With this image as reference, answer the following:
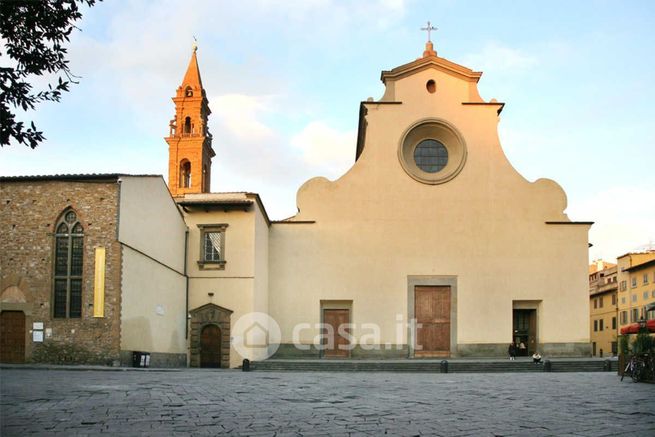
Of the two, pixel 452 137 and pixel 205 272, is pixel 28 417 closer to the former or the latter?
pixel 205 272

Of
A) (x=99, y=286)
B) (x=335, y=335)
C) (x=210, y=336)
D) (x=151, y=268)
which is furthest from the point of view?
(x=335, y=335)

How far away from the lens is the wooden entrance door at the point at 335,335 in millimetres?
30969

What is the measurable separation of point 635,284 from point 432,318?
111 ft

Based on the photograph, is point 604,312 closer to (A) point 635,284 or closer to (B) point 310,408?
(A) point 635,284

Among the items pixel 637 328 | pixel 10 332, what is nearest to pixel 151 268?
pixel 10 332

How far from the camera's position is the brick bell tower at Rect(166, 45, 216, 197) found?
50.7 meters

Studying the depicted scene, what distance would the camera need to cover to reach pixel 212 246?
2961 centimetres

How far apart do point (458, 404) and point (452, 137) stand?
70.4 ft

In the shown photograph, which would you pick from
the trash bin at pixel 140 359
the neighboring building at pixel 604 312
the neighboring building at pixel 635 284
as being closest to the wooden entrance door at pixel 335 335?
the trash bin at pixel 140 359

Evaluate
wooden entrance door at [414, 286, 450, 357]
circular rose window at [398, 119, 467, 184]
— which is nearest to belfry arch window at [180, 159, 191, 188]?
circular rose window at [398, 119, 467, 184]

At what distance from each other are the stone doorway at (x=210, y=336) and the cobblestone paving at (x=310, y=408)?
11117 millimetres

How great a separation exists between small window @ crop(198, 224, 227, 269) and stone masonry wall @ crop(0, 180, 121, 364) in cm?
786

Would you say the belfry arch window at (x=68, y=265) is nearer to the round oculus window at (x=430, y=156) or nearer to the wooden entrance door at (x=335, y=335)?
the wooden entrance door at (x=335, y=335)

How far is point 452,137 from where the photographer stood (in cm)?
3256
